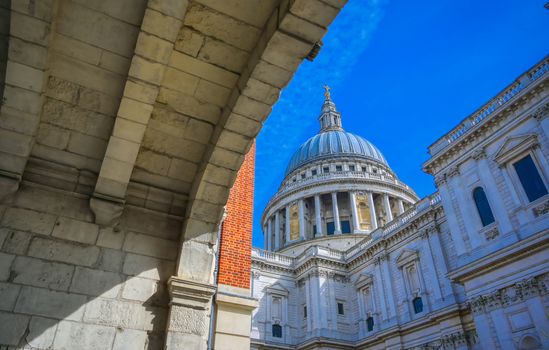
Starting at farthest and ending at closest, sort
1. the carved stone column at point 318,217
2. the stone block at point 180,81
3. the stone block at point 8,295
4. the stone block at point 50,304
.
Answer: the carved stone column at point 318,217 < the stone block at point 180,81 < the stone block at point 50,304 < the stone block at point 8,295

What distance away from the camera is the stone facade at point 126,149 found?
5.82m

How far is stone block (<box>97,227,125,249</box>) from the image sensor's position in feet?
23.5

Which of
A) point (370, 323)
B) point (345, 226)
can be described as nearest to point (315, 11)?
point (370, 323)

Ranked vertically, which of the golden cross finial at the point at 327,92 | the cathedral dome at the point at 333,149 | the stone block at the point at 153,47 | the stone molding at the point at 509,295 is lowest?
the stone block at the point at 153,47

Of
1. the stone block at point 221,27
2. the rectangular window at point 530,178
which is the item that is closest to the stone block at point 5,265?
the stone block at point 221,27

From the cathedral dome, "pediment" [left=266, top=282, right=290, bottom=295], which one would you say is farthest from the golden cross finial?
"pediment" [left=266, top=282, right=290, bottom=295]

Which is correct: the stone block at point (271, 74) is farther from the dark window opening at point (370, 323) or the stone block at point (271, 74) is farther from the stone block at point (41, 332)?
the dark window opening at point (370, 323)

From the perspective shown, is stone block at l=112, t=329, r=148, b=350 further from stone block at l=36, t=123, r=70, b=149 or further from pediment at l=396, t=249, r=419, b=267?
pediment at l=396, t=249, r=419, b=267

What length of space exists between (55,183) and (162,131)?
2050mm

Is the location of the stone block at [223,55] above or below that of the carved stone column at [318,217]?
below

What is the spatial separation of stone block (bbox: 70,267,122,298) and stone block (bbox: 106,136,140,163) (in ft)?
6.35

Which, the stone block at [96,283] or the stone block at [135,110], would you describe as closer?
the stone block at [135,110]

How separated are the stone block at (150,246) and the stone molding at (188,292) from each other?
714 mm

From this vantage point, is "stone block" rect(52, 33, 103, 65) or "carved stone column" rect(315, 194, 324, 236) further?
"carved stone column" rect(315, 194, 324, 236)
